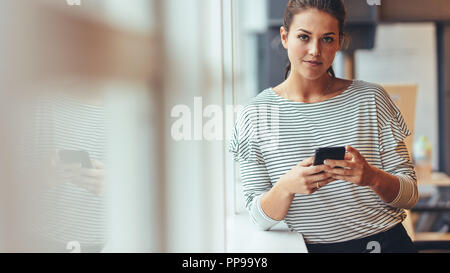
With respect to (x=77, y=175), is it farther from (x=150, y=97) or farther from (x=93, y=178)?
(x=150, y=97)

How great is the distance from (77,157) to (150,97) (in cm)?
14

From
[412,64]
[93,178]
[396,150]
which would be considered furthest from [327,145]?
[412,64]

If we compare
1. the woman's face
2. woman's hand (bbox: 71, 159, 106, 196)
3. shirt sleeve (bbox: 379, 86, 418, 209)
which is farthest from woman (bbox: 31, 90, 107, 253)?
shirt sleeve (bbox: 379, 86, 418, 209)

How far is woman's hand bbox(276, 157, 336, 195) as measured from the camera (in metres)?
0.72

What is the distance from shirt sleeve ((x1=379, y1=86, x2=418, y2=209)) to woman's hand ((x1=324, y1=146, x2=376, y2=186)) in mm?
32

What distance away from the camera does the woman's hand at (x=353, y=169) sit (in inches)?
28.2

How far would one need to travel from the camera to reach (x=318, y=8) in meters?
0.73

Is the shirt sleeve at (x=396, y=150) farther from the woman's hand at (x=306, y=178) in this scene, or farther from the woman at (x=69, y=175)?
the woman at (x=69, y=175)

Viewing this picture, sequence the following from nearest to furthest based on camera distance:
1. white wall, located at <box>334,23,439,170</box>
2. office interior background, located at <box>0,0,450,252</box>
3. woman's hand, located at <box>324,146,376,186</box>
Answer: office interior background, located at <box>0,0,450,252</box> < woman's hand, located at <box>324,146,376,186</box> < white wall, located at <box>334,23,439,170</box>

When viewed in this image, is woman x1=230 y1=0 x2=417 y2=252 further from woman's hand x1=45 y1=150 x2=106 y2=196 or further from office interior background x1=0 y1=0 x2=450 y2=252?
woman's hand x1=45 y1=150 x2=106 y2=196

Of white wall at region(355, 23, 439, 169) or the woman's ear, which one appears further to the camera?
white wall at region(355, 23, 439, 169)

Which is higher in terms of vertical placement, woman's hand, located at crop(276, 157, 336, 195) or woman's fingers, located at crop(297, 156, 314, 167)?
woman's fingers, located at crop(297, 156, 314, 167)

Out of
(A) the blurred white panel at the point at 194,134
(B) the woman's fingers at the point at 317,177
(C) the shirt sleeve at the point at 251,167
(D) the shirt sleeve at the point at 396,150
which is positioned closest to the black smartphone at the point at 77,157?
(A) the blurred white panel at the point at 194,134
